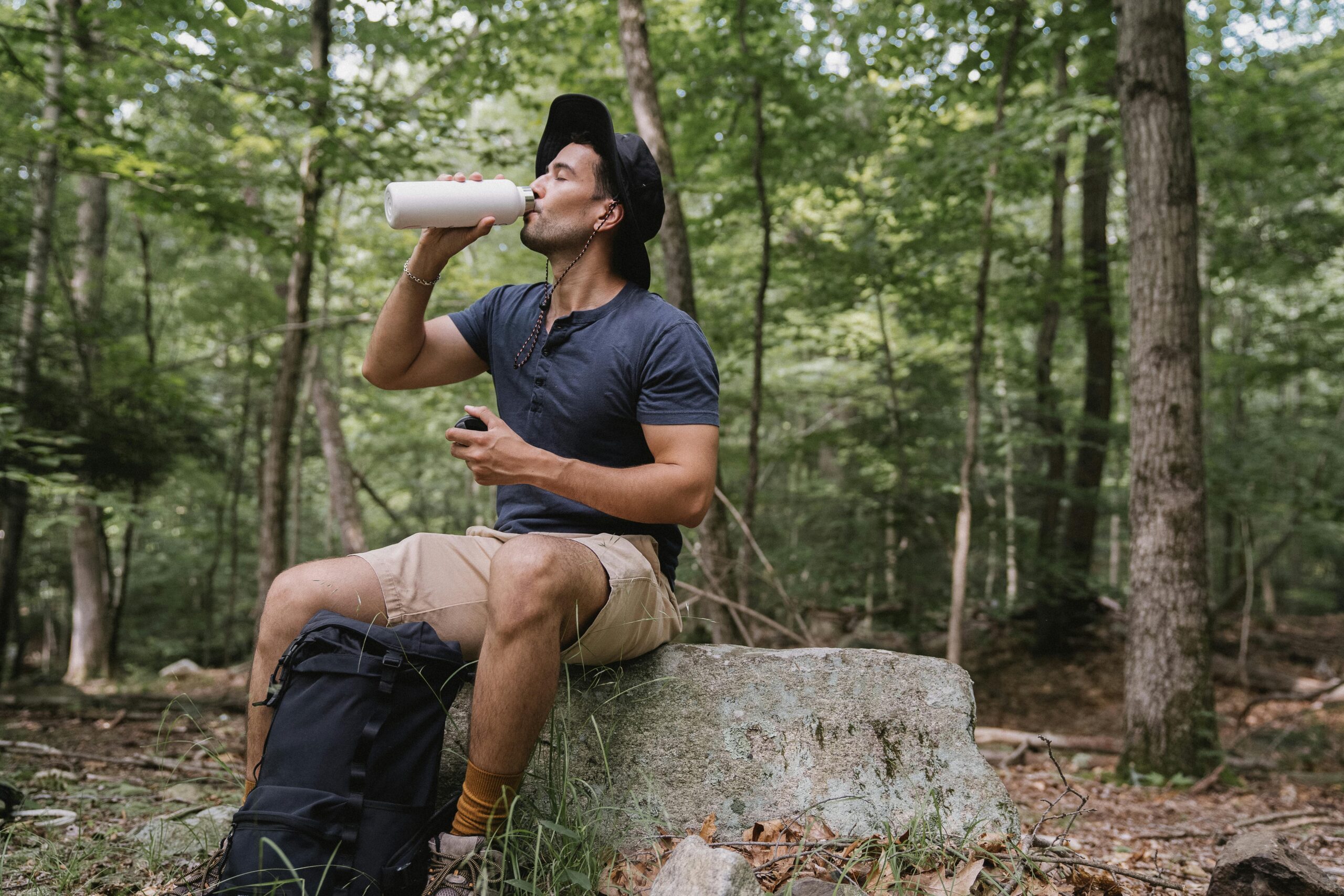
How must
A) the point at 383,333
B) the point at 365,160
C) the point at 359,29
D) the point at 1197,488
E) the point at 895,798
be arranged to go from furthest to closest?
the point at 359,29 → the point at 365,160 → the point at 1197,488 → the point at 383,333 → the point at 895,798

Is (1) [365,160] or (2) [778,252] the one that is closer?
(1) [365,160]

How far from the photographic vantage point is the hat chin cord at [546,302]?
2.59 metres

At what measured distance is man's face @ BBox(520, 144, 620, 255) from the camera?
257 cm

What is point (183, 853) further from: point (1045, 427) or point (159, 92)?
point (159, 92)

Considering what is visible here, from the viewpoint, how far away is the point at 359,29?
8.12 metres

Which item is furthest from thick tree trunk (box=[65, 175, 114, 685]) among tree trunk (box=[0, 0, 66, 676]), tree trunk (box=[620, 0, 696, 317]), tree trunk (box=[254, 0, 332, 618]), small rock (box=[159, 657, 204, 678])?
tree trunk (box=[620, 0, 696, 317])

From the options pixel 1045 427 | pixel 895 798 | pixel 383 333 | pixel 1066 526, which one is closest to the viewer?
pixel 895 798

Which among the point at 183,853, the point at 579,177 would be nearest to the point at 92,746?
the point at 183,853

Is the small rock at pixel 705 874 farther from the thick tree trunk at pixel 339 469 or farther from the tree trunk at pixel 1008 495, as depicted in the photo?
the thick tree trunk at pixel 339 469

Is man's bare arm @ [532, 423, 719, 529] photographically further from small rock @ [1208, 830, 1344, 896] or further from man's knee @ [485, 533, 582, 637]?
small rock @ [1208, 830, 1344, 896]

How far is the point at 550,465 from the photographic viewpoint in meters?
2.09

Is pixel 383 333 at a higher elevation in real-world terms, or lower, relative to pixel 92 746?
higher

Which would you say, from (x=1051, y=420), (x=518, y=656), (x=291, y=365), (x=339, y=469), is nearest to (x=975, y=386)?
(x=1051, y=420)

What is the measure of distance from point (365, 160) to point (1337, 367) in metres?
11.2
